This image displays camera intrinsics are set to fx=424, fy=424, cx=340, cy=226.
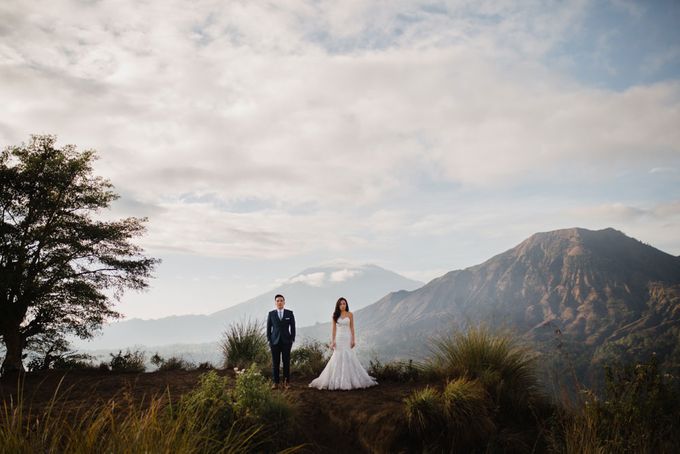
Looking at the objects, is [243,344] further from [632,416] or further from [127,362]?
[632,416]

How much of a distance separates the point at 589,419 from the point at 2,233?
16027mm

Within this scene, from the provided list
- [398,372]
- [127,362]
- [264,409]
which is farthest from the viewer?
[127,362]

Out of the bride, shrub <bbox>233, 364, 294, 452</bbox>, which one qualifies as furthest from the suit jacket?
shrub <bbox>233, 364, 294, 452</bbox>

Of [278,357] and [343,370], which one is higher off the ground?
[278,357]

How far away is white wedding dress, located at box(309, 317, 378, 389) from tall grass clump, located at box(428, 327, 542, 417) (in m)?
1.84

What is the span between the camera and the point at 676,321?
123m

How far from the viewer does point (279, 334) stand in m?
10.2

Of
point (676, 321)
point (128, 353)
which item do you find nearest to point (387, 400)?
point (128, 353)

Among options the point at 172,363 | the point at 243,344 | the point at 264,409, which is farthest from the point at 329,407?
the point at 172,363

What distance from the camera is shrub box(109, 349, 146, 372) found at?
48.0 ft

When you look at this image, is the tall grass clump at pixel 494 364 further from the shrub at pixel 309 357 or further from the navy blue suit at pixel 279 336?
the shrub at pixel 309 357

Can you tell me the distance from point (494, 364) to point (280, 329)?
4.95 meters

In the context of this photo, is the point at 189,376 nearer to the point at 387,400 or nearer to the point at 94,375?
the point at 94,375

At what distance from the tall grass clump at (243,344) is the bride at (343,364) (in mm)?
4885
